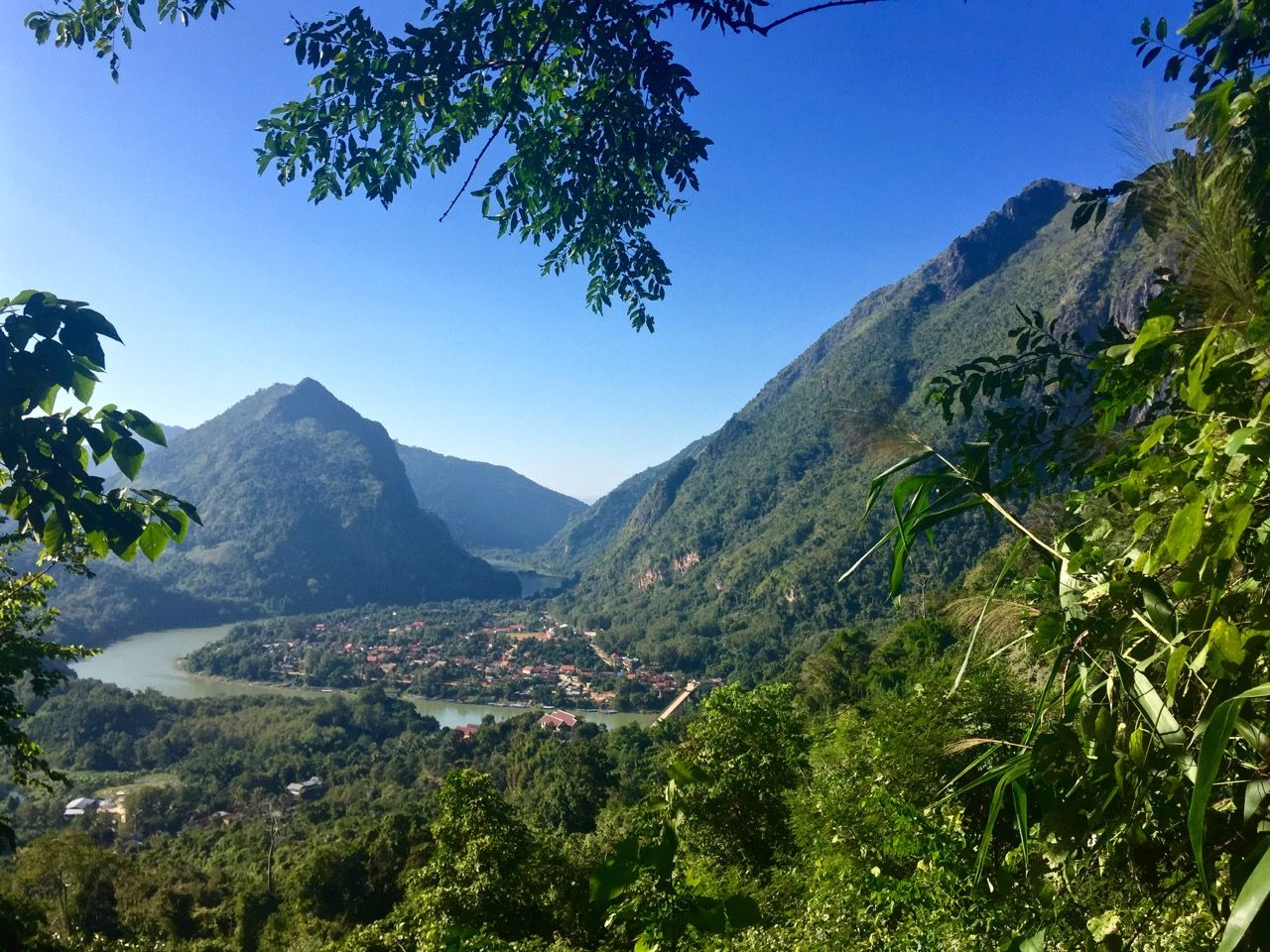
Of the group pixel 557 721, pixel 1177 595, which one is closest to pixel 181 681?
pixel 557 721

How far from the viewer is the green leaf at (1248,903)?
0.42m

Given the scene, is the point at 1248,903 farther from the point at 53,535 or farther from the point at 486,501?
the point at 486,501

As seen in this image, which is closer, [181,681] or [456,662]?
[181,681]

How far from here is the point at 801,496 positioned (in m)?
62.3

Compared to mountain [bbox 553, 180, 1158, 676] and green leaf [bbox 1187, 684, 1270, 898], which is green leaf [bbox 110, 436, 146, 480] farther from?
mountain [bbox 553, 180, 1158, 676]

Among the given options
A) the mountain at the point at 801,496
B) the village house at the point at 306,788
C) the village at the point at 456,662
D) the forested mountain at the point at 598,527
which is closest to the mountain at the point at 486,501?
the forested mountain at the point at 598,527

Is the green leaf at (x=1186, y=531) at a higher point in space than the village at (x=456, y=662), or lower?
higher

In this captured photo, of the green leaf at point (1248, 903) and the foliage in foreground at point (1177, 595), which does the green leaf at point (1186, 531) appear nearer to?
the foliage in foreground at point (1177, 595)

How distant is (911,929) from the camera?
2.51 metres

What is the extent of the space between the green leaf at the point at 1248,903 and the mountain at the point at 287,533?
8024 cm

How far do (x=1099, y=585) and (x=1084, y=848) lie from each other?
0.44 metres

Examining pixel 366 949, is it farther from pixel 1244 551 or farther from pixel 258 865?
pixel 258 865

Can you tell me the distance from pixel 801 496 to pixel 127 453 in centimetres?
6355

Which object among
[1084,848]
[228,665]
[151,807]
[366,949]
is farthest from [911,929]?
[228,665]
